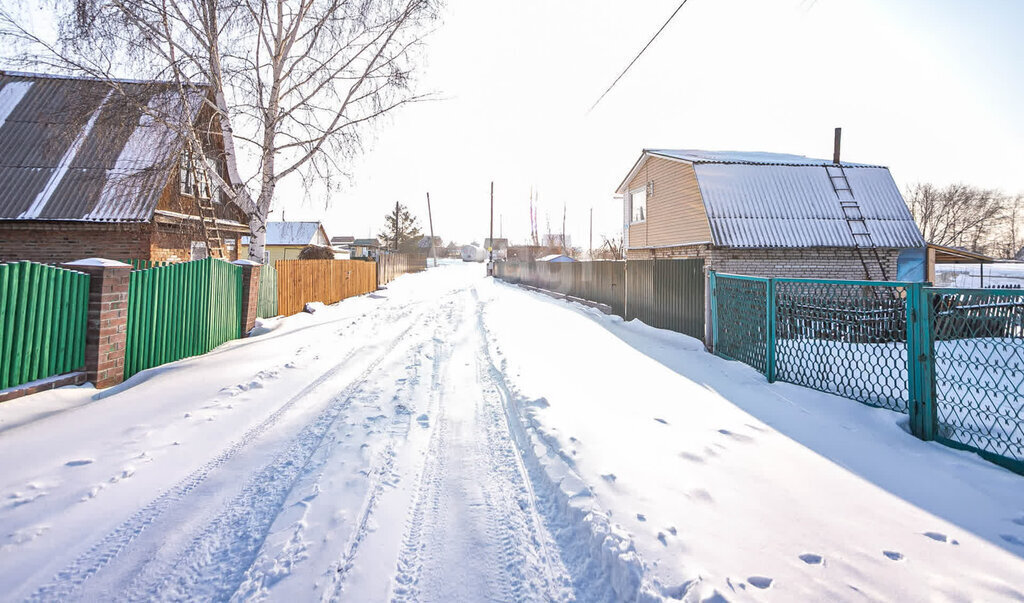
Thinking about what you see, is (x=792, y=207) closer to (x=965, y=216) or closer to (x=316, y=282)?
(x=316, y=282)

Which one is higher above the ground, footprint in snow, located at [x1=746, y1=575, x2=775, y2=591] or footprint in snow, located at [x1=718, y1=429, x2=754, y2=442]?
footprint in snow, located at [x1=718, y1=429, x2=754, y2=442]

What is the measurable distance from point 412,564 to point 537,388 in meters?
3.10

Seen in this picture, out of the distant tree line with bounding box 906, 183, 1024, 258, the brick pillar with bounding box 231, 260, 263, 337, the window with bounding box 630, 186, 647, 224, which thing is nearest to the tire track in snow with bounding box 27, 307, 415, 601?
the brick pillar with bounding box 231, 260, 263, 337

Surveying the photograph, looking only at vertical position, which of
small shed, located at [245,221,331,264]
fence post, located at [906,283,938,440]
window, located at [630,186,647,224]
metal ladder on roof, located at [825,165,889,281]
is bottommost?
fence post, located at [906,283,938,440]

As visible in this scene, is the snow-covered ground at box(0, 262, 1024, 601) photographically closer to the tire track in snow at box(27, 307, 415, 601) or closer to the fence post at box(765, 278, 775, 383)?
the tire track in snow at box(27, 307, 415, 601)

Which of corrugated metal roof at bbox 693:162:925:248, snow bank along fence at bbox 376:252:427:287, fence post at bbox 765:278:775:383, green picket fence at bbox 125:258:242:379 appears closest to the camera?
fence post at bbox 765:278:775:383

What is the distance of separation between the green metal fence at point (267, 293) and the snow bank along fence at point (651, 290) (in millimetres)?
8914

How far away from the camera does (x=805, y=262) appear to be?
1485cm

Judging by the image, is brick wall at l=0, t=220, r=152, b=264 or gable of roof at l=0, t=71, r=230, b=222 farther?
brick wall at l=0, t=220, r=152, b=264

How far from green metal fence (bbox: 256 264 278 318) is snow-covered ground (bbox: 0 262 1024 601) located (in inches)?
235

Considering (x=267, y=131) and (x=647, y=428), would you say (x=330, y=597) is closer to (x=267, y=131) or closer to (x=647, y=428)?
(x=647, y=428)

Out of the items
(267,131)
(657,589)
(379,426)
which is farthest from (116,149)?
(657,589)

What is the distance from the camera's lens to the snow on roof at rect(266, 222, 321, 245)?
45219 mm

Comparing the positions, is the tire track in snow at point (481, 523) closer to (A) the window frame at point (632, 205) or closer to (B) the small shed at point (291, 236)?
(A) the window frame at point (632, 205)
